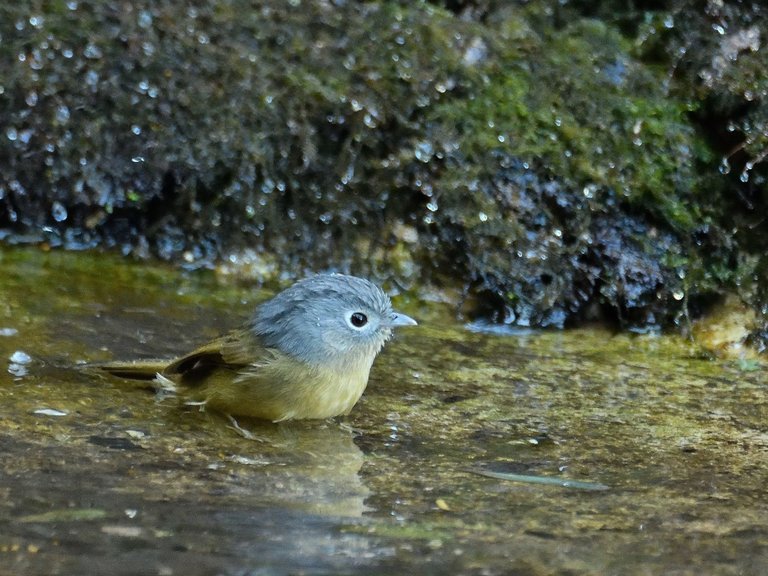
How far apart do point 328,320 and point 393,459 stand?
3.03 feet

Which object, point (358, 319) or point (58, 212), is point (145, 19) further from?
point (358, 319)

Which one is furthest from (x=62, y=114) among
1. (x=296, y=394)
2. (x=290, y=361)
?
(x=296, y=394)

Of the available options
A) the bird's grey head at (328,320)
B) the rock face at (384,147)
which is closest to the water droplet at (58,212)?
the rock face at (384,147)

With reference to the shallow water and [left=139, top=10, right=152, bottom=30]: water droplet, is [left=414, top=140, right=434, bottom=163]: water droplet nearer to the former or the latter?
the shallow water

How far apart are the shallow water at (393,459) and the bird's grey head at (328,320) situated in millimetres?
293

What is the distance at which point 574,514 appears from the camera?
10.8ft

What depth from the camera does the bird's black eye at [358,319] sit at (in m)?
4.69

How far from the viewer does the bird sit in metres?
4.37

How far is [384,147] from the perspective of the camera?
6945mm

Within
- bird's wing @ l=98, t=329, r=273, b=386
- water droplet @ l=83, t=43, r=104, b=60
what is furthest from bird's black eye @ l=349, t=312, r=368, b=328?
water droplet @ l=83, t=43, r=104, b=60

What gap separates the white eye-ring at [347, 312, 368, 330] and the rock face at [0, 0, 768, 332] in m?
2.02

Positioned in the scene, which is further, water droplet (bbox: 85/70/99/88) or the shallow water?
water droplet (bbox: 85/70/99/88)

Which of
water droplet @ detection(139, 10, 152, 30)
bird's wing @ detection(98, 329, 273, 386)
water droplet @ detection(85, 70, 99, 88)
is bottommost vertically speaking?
bird's wing @ detection(98, 329, 273, 386)

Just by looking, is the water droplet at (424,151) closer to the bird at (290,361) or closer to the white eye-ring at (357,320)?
the bird at (290,361)
